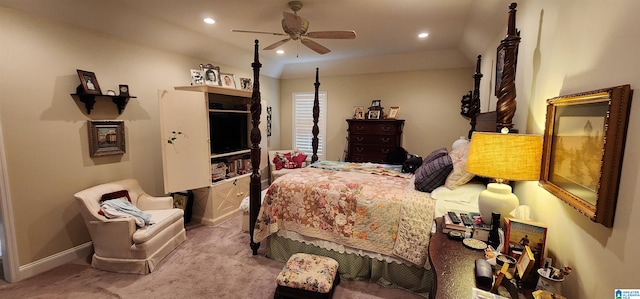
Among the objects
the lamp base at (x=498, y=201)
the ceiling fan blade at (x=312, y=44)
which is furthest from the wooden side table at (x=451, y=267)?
the ceiling fan blade at (x=312, y=44)

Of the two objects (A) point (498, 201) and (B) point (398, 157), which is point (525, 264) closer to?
(A) point (498, 201)

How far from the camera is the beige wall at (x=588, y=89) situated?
31.4 inches

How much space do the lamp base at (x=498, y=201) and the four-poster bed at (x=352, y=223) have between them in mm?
575

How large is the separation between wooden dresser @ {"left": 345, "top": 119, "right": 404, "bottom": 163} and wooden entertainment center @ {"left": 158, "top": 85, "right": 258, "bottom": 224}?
2.02m

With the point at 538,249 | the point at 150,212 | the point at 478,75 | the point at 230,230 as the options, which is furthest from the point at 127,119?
the point at 478,75

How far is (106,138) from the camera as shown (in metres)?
3.04

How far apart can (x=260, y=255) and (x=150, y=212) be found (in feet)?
4.49

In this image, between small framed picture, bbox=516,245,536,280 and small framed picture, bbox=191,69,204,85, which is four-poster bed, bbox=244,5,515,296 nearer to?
small framed picture, bbox=516,245,536,280

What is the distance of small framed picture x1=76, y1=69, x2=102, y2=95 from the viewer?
8.83 feet

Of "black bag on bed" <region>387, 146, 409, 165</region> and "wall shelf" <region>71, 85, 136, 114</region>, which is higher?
"wall shelf" <region>71, 85, 136, 114</region>

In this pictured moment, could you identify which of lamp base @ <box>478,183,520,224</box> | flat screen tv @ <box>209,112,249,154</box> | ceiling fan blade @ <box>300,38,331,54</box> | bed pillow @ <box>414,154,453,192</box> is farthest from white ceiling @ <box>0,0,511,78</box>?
lamp base @ <box>478,183,520,224</box>

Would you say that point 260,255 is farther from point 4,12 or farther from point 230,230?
point 4,12

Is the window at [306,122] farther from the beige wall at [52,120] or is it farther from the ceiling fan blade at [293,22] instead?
the beige wall at [52,120]

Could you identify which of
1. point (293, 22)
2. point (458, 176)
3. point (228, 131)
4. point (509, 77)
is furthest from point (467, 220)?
point (228, 131)
